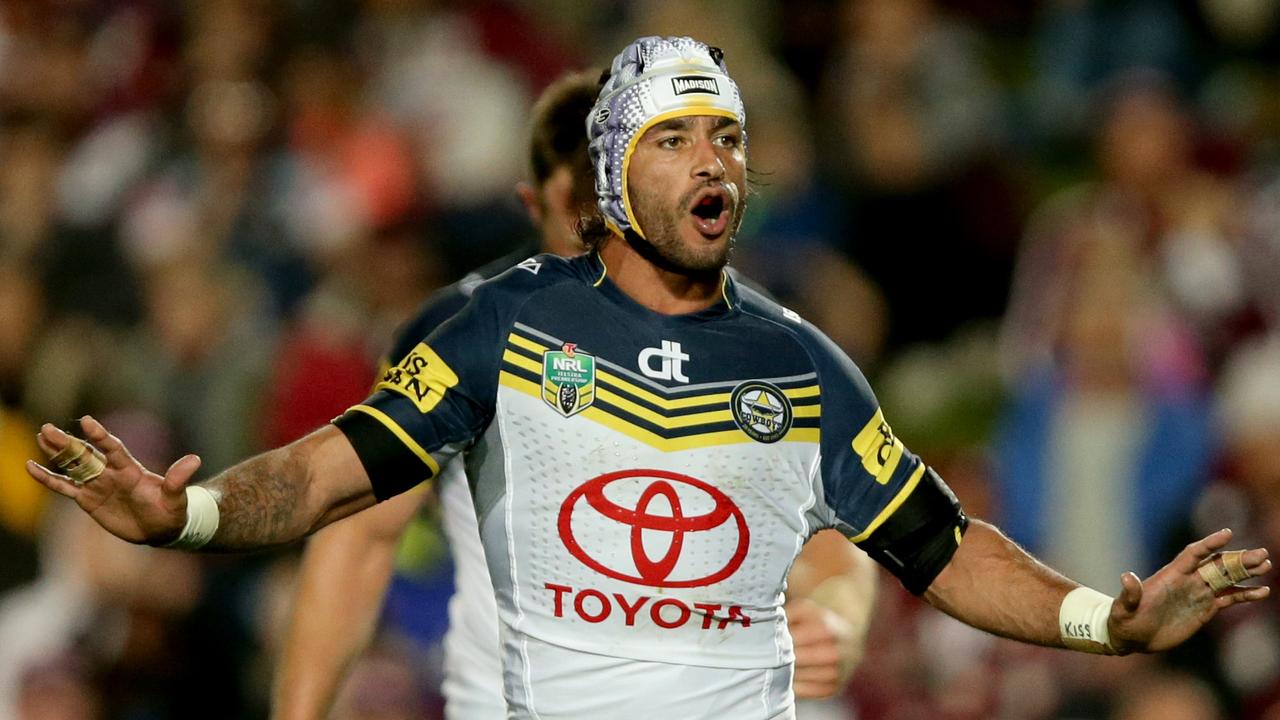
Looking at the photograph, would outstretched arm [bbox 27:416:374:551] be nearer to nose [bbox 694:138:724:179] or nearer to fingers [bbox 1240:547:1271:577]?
nose [bbox 694:138:724:179]

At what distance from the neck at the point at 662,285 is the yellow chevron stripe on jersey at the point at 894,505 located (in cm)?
67

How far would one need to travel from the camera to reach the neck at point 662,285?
516 cm

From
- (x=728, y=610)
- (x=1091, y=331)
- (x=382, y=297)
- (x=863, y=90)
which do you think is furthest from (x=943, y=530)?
(x=863, y=90)

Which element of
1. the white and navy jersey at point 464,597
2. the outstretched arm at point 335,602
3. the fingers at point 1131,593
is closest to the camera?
the fingers at point 1131,593

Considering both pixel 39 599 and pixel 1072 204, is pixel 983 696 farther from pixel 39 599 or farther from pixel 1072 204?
pixel 39 599

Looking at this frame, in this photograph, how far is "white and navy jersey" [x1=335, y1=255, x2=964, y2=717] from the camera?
16.2 ft

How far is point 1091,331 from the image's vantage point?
9797mm

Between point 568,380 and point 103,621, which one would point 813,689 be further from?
point 103,621

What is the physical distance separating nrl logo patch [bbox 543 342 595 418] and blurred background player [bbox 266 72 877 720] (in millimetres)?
1030

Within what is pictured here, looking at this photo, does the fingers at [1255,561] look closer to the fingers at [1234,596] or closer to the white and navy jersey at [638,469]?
the fingers at [1234,596]

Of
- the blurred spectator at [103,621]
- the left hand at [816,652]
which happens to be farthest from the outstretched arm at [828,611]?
the blurred spectator at [103,621]

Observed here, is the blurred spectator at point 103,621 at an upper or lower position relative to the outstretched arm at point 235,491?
upper

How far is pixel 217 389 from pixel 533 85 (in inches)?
119

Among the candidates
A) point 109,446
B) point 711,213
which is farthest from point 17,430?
point 109,446
